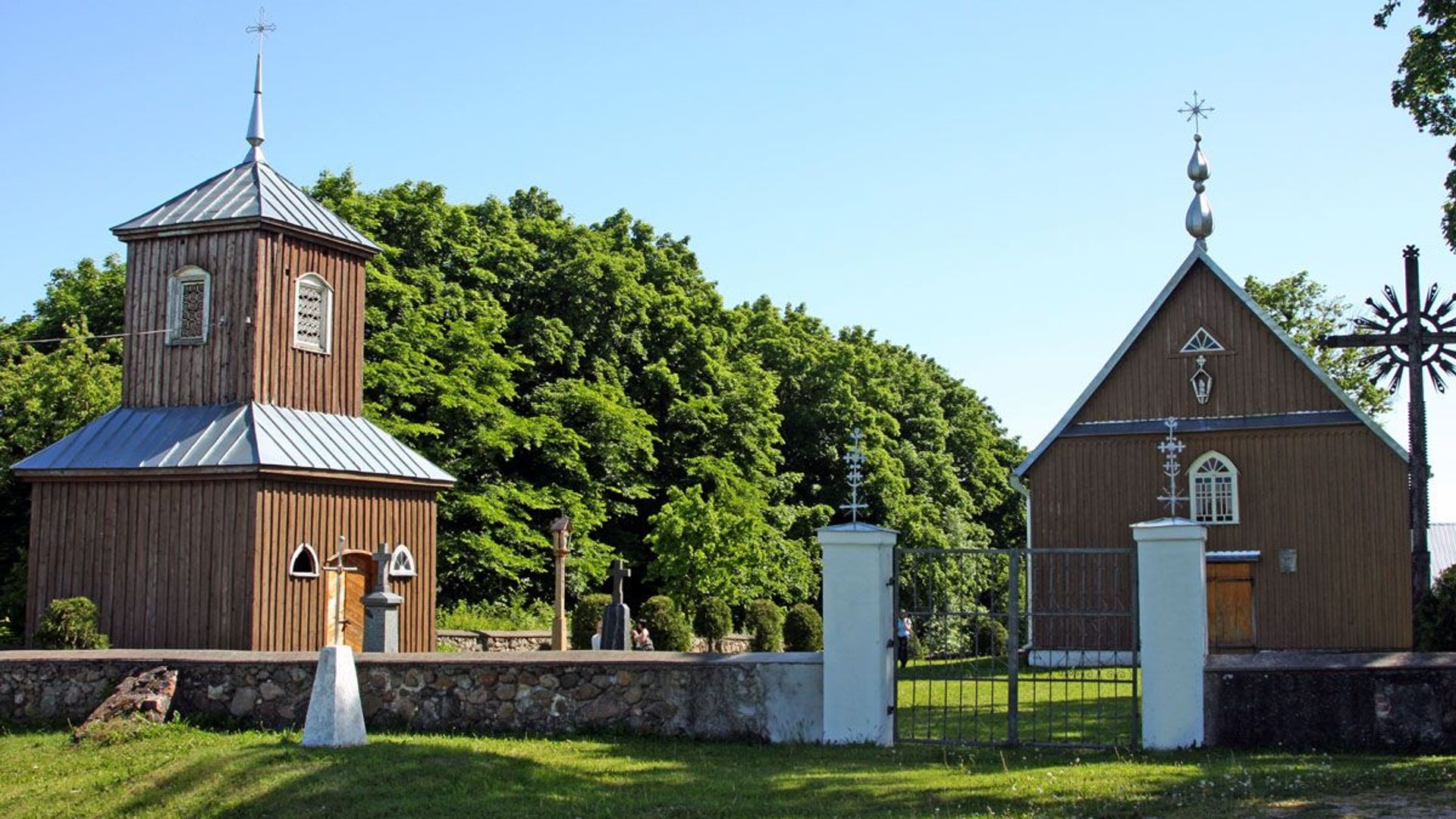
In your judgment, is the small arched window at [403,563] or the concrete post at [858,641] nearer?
the concrete post at [858,641]

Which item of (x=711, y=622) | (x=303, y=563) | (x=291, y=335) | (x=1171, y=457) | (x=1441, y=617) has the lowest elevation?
(x=711, y=622)

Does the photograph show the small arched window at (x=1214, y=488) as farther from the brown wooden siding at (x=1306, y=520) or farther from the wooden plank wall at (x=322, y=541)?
the wooden plank wall at (x=322, y=541)

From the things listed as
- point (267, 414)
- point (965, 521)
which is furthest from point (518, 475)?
point (965, 521)

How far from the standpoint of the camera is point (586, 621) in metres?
28.4

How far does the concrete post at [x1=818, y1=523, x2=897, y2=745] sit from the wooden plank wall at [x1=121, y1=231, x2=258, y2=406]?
1236cm

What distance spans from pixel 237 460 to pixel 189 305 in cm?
350

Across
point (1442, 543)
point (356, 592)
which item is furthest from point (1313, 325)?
point (356, 592)

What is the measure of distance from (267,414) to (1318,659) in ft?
50.4

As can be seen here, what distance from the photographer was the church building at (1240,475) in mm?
26438

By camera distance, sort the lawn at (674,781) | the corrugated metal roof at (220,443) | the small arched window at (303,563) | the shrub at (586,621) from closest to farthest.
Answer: the lawn at (674,781) → the corrugated metal roof at (220,443) → the small arched window at (303,563) → the shrub at (586,621)

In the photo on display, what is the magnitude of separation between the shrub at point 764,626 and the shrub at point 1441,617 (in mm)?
15873

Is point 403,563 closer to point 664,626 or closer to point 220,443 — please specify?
point 220,443

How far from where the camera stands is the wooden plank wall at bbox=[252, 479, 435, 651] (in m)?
21.2

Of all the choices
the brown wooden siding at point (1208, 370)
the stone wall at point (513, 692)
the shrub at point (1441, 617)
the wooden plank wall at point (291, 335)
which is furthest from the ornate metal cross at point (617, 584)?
the shrub at point (1441, 617)
